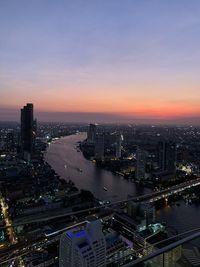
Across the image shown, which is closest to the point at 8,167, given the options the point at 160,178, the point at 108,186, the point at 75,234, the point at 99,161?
the point at 99,161

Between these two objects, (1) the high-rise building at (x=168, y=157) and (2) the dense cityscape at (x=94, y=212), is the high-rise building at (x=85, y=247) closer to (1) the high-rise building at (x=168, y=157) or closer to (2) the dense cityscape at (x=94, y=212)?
(2) the dense cityscape at (x=94, y=212)

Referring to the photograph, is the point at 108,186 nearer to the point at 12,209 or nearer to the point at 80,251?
the point at 12,209

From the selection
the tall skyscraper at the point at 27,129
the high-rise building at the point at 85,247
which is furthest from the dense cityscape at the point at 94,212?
the tall skyscraper at the point at 27,129

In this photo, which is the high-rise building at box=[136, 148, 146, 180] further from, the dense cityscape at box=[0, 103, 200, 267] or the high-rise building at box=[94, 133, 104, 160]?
the high-rise building at box=[94, 133, 104, 160]

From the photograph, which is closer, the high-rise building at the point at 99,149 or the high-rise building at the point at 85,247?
the high-rise building at the point at 85,247

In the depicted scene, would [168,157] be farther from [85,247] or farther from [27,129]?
[85,247]

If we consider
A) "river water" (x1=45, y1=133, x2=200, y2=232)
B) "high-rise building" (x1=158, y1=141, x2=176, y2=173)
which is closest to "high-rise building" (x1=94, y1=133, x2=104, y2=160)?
"river water" (x1=45, y1=133, x2=200, y2=232)

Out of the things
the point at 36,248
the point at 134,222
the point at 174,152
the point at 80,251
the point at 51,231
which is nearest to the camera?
the point at 80,251
